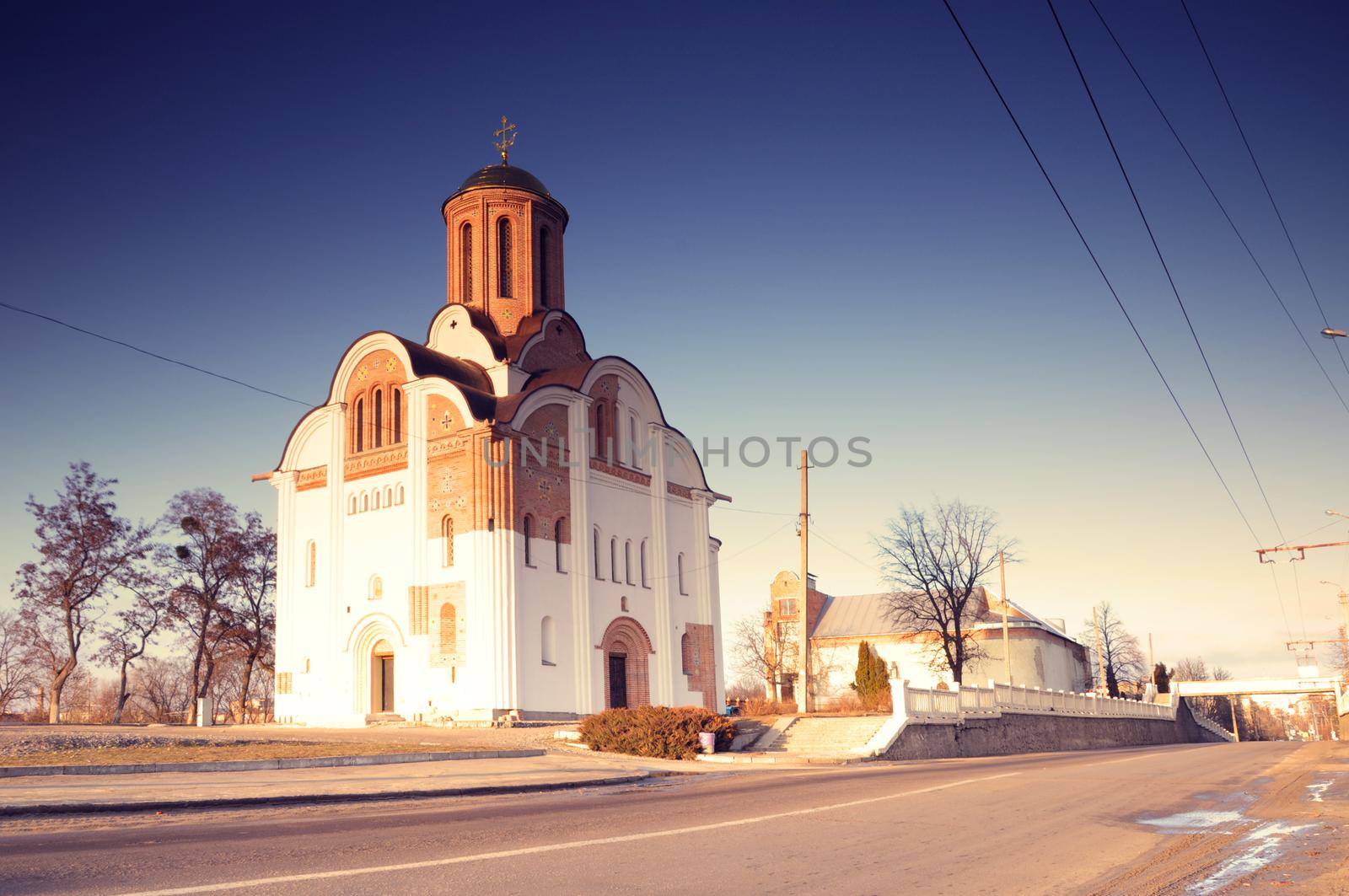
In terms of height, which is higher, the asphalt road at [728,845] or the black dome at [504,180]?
the black dome at [504,180]

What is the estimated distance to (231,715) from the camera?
4719cm

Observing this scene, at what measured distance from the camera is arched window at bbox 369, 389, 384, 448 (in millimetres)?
35344

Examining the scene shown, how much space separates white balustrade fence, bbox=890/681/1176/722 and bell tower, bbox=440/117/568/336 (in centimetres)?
2029

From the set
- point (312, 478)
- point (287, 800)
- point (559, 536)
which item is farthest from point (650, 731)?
point (312, 478)

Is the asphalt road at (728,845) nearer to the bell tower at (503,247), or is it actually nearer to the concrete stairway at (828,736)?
the concrete stairway at (828,736)

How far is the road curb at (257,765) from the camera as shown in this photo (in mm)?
13594

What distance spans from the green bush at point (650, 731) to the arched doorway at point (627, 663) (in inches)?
425

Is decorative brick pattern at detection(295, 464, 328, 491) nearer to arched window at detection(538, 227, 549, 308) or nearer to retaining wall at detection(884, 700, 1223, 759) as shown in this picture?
arched window at detection(538, 227, 549, 308)

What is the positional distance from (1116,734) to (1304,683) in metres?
33.6

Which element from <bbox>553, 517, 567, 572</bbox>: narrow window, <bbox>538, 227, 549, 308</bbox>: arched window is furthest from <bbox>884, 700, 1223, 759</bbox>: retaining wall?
<bbox>538, 227, 549, 308</bbox>: arched window

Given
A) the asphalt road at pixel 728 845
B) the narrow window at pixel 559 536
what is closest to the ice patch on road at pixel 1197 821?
the asphalt road at pixel 728 845

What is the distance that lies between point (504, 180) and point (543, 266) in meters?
3.59

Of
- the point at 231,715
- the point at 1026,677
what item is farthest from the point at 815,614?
the point at 231,715

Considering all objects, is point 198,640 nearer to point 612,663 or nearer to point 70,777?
point 612,663
